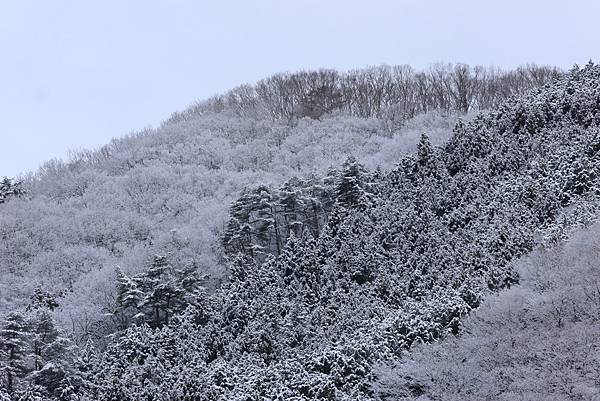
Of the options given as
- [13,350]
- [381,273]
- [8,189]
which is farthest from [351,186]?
[8,189]

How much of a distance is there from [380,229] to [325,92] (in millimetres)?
47912

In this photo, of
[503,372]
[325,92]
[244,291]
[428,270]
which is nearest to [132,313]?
[244,291]

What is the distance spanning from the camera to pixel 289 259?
1316 inches

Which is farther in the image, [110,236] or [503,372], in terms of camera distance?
[110,236]

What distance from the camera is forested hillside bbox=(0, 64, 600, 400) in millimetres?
25422

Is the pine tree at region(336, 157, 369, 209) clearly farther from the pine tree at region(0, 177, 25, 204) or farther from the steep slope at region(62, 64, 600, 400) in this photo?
the pine tree at region(0, 177, 25, 204)

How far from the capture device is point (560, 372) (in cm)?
1812

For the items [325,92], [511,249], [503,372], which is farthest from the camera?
[325,92]

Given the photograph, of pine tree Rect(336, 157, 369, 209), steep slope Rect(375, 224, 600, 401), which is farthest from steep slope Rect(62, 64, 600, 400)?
steep slope Rect(375, 224, 600, 401)

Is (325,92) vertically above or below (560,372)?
above

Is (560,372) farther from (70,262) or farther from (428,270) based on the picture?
(70,262)

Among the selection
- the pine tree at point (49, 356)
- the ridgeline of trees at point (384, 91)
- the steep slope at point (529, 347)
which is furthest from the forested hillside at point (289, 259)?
the ridgeline of trees at point (384, 91)

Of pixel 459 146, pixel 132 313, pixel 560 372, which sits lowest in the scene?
pixel 132 313

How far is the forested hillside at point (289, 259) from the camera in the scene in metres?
25.4
